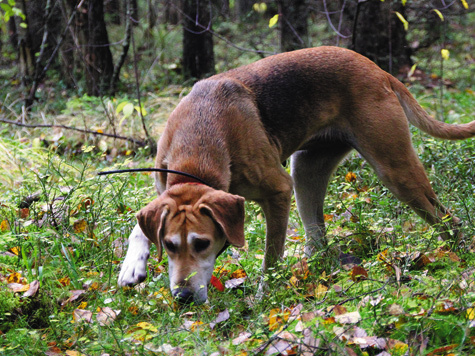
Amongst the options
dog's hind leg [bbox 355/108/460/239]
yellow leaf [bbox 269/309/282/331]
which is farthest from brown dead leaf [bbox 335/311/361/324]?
dog's hind leg [bbox 355/108/460/239]

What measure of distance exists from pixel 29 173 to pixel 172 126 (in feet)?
8.99

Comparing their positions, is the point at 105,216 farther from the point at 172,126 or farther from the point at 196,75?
the point at 196,75

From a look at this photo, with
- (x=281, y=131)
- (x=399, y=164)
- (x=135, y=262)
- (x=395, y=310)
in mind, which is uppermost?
(x=281, y=131)

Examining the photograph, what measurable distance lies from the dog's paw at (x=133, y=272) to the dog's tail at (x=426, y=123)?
8.49 ft

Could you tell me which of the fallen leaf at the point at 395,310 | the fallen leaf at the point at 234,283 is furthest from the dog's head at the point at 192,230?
the fallen leaf at the point at 395,310

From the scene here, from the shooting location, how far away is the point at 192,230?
3.50m

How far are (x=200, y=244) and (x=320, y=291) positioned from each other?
881 mm

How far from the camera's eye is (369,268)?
3.91m

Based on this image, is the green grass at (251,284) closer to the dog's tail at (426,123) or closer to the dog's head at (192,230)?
the dog's head at (192,230)

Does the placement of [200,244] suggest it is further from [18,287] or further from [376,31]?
[376,31]

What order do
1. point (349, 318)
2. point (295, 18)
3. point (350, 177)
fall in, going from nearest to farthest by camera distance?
1. point (349, 318)
2. point (350, 177)
3. point (295, 18)

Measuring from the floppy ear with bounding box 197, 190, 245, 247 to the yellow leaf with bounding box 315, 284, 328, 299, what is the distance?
0.61 metres

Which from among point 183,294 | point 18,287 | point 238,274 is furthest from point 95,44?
point 183,294

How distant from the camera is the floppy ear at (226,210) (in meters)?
3.53
